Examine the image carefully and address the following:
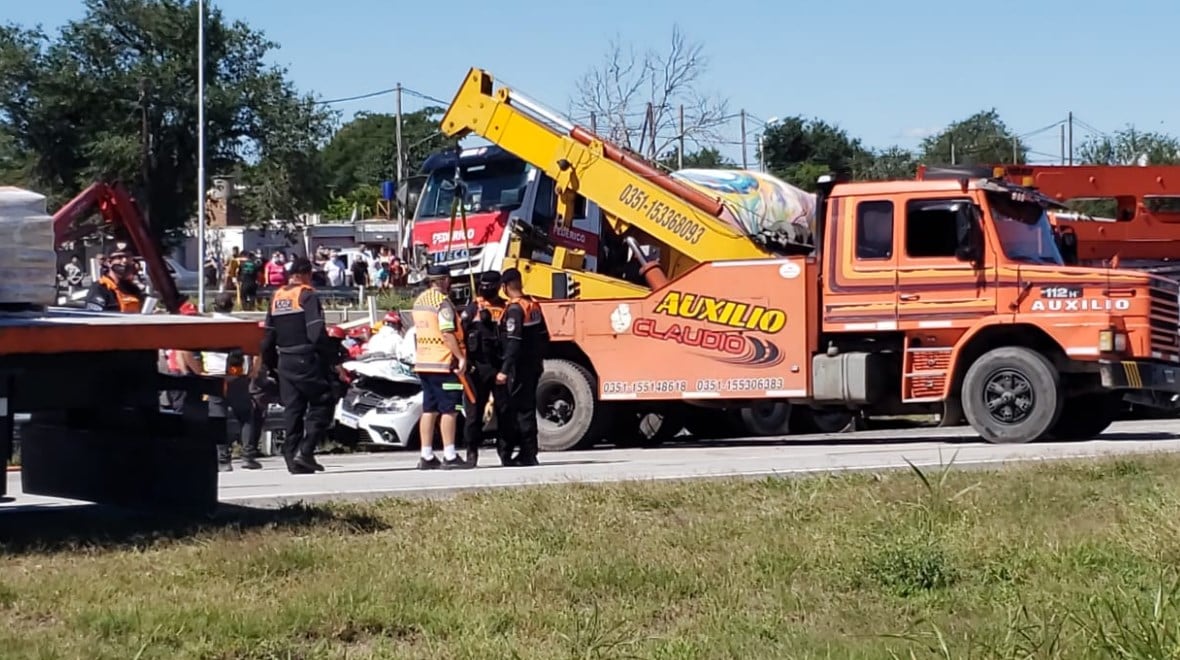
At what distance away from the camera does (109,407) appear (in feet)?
30.0

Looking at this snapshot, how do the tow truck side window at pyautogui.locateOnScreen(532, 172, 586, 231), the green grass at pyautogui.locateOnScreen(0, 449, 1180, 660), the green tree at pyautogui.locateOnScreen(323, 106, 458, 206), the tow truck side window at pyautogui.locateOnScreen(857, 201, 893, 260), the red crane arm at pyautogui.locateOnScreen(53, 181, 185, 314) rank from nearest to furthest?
the green grass at pyautogui.locateOnScreen(0, 449, 1180, 660) → the red crane arm at pyautogui.locateOnScreen(53, 181, 185, 314) → the tow truck side window at pyautogui.locateOnScreen(857, 201, 893, 260) → the tow truck side window at pyautogui.locateOnScreen(532, 172, 586, 231) → the green tree at pyautogui.locateOnScreen(323, 106, 458, 206)

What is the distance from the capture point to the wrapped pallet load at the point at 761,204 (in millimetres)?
18609

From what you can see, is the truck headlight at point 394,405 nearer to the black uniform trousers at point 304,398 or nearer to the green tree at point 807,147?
the black uniform trousers at point 304,398

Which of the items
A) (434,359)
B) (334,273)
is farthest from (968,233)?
(334,273)

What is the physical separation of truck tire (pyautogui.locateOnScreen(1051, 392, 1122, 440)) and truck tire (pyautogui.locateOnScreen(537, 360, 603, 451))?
4.65 meters

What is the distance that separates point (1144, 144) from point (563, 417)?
182 ft

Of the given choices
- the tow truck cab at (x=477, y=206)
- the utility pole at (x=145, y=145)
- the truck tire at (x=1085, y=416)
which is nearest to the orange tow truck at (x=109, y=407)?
the truck tire at (x=1085, y=416)

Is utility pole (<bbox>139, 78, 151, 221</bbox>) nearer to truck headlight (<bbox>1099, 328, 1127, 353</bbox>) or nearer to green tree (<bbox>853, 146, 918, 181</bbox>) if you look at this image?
green tree (<bbox>853, 146, 918, 181</bbox>)

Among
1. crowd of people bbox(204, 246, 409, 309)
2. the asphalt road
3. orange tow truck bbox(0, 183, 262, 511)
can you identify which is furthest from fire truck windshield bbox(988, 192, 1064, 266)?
crowd of people bbox(204, 246, 409, 309)

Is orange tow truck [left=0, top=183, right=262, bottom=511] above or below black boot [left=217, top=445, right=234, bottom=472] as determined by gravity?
above

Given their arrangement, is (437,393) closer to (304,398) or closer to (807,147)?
(304,398)

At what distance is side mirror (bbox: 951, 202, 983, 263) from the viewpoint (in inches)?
619

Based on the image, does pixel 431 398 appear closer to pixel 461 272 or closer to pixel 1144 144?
pixel 461 272

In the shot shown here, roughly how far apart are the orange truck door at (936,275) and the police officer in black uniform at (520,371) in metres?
3.80
